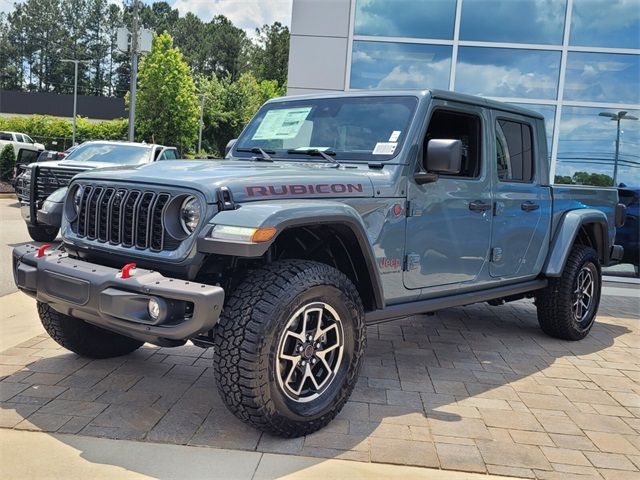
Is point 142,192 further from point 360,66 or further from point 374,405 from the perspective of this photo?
point 360,66

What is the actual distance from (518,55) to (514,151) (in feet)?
21.0

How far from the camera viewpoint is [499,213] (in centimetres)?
453

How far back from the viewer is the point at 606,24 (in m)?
10.3

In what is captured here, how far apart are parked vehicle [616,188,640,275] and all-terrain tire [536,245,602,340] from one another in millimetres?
3421

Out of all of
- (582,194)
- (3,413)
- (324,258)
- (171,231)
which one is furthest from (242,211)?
(582,194)

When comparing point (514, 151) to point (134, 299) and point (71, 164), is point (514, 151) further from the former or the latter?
point (71, 164)

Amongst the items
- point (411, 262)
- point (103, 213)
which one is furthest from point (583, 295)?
point (103, 213)

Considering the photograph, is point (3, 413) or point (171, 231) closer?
point (171, 231)

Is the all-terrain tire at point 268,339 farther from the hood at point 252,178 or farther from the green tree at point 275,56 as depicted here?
the green tree at point 275,56

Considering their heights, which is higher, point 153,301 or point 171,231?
point 171,231

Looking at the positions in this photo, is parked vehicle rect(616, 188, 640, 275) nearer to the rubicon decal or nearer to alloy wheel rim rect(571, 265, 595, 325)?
alloy wheel rim rect(571, 265, 595, 325)

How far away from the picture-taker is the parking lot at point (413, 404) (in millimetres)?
3117

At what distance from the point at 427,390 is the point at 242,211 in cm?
201

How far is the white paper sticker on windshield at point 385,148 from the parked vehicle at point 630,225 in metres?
6.18
